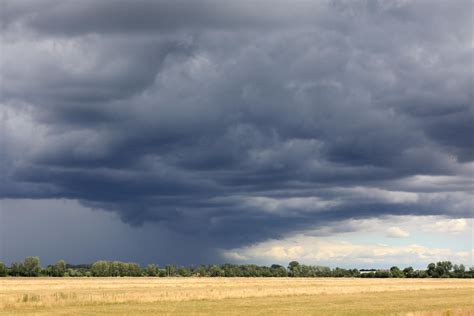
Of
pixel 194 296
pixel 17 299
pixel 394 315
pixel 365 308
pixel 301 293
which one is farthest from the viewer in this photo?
pixel 301 293

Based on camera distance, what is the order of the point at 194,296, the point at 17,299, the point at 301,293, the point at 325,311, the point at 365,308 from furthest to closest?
the point at 301,293, the point at 194,296, the point at 17,299, the point at 365,308, the point at 325,311

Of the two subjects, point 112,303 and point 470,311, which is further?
point 112,303

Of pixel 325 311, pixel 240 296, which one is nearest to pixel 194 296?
pixel 240 296

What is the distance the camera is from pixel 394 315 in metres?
47.9

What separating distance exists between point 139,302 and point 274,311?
17.6m

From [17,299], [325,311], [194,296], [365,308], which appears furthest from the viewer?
[194,296]

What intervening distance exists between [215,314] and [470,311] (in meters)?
21.0

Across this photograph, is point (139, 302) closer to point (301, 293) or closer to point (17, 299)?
point (17, 299)

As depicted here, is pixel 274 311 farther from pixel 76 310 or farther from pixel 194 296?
pixel 194 296

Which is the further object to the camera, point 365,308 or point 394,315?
point 365,308

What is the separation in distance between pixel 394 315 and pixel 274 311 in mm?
11490

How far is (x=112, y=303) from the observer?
214 ft

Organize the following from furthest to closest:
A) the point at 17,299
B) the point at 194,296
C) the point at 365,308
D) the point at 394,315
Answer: the point at 194,296 → the point at 17,299 → the point at 365,308 → the point at 394,315

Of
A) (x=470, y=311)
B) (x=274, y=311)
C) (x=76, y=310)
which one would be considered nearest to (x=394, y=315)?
(x=470, y=311)
